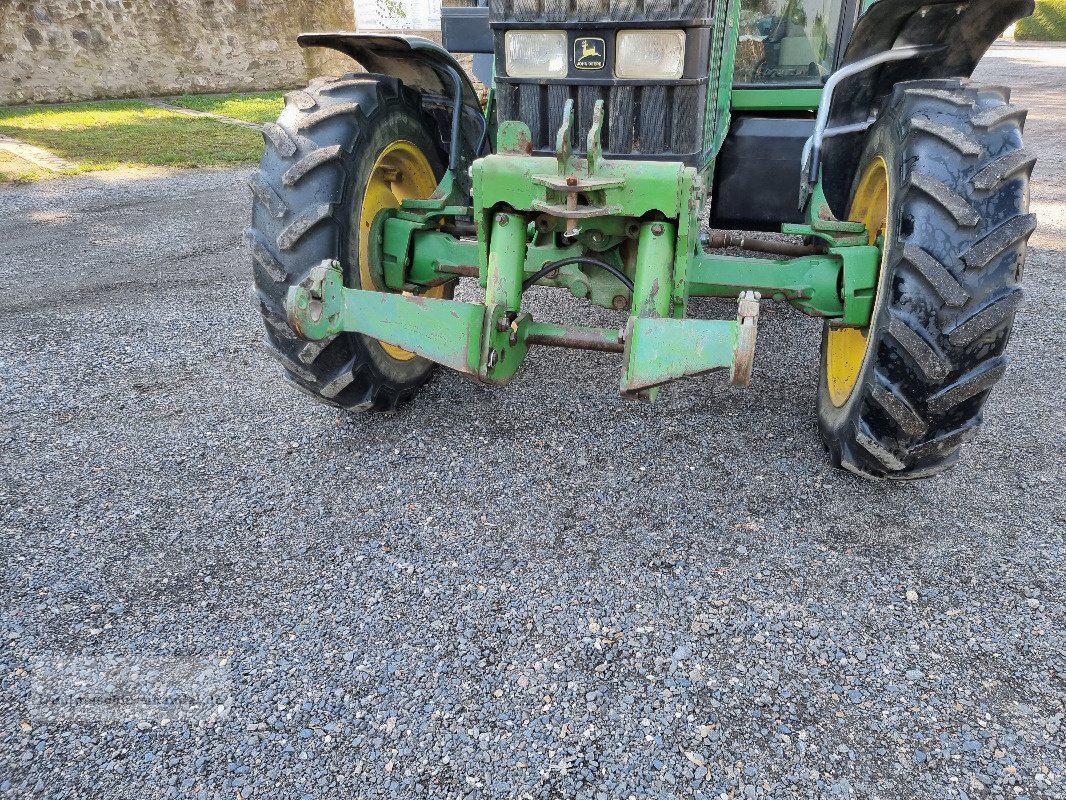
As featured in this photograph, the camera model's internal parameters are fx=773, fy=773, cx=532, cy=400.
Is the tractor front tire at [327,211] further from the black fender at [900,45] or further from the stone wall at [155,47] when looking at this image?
the stone wall at [155,47]

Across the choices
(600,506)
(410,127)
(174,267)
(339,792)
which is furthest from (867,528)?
(174,267)

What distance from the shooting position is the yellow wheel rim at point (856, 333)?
3.03 meters

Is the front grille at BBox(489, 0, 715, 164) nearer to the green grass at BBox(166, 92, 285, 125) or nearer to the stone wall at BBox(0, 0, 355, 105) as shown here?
the green grass at BBox(166, 92, 285, 125)

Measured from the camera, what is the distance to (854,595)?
2451 millimetres

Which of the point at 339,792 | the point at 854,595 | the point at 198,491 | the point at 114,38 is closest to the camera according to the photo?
the point at 339,792

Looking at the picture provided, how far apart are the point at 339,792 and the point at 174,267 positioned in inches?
188

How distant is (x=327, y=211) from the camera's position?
285cm

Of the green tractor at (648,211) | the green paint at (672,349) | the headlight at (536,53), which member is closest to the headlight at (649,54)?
the green tractor at (648,211)

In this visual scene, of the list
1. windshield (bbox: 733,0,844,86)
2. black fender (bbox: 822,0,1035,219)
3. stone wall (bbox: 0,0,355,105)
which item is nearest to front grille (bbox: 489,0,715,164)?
black fender (bbox: 822,0,1035,219)

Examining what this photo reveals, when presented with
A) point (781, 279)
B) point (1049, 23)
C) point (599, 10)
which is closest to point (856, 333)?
point (781, 279)

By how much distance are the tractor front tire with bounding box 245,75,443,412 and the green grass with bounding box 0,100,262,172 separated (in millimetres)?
6657

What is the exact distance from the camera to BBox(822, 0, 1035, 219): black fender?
306 cm

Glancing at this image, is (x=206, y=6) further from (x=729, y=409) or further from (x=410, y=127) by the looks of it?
(x=729, y=409)

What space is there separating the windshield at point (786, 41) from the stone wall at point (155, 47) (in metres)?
12.4
